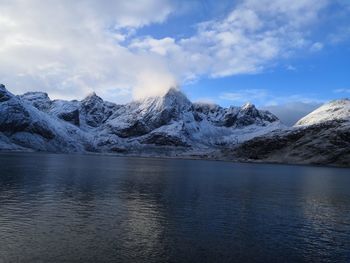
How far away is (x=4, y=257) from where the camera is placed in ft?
124

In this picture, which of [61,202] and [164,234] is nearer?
[164,234]

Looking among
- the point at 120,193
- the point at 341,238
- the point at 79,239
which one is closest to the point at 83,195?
the point at 120,193

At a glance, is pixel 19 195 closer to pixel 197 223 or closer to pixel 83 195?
pixel 83 195

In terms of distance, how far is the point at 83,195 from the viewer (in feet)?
265

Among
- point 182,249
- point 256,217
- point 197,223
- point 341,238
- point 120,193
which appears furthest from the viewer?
point 120,193

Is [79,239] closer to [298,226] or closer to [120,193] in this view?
[298,226]

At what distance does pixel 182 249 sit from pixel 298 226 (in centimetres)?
2164

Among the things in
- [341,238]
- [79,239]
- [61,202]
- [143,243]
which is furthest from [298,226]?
[61,202]

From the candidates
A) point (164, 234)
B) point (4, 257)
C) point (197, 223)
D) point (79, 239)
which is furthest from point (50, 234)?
point (197, 223)

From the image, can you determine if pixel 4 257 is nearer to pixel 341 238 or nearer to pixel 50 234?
pixel 50 234

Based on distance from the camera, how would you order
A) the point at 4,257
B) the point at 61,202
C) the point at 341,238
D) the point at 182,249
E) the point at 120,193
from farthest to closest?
the point at 120,193
the point at 61,202
the point at 341,238
the point at 182,249
the point at 4,257

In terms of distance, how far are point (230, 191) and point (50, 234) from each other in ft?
193

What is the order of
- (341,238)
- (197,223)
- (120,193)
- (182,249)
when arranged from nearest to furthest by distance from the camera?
(182,249) < (341,238) < (197,223) < (120,193)

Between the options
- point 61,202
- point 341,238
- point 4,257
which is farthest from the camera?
point 61,202
